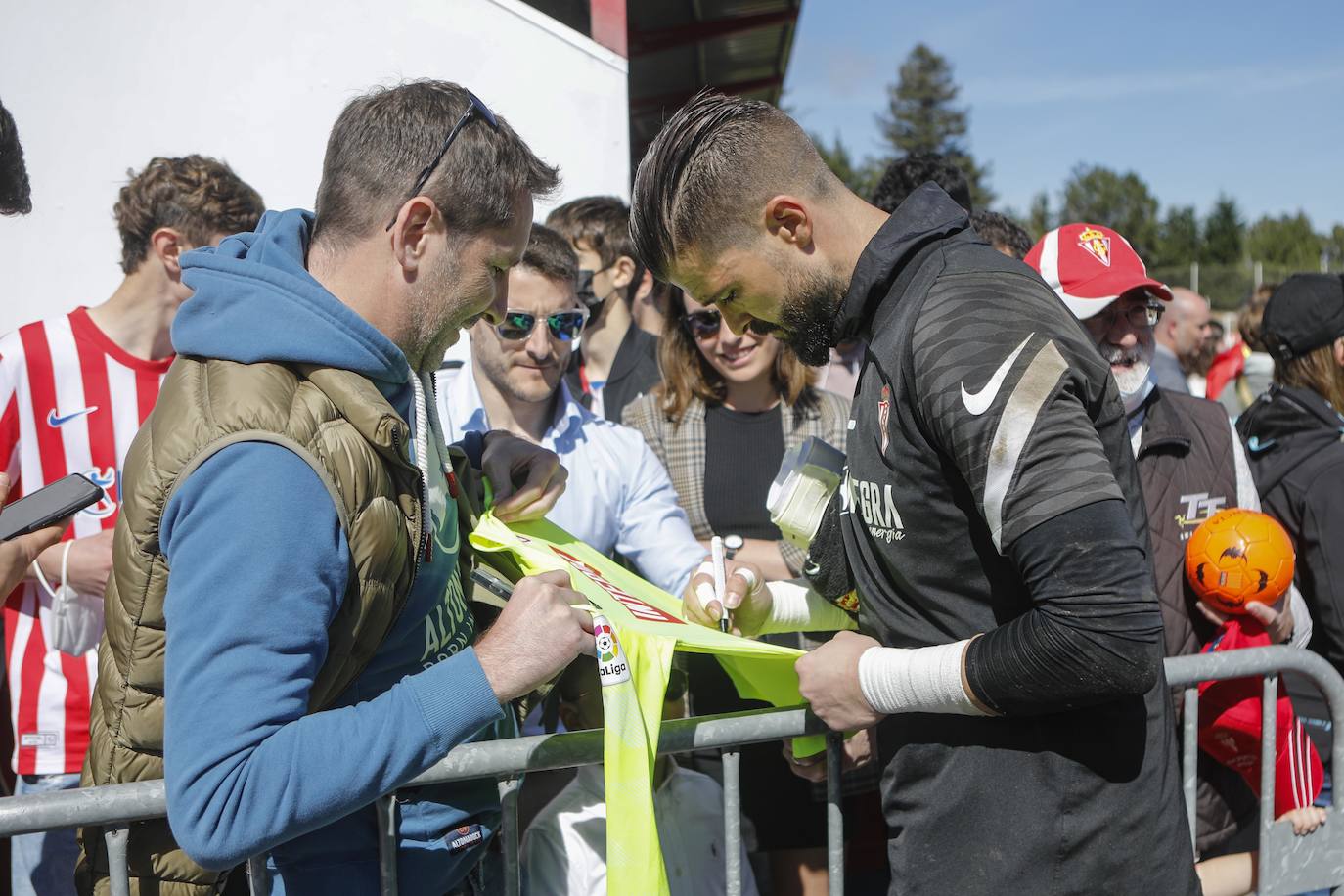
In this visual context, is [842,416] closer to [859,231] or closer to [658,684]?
[859,231]

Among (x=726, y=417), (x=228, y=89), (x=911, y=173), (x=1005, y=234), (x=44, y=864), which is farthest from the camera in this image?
(x=911, y=173)

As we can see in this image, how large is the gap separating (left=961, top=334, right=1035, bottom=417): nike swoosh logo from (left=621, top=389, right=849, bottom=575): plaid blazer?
2003 millimetres

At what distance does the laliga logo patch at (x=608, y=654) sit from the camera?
1786mm

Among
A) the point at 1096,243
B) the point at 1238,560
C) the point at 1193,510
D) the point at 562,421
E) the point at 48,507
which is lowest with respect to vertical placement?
the point at 1238,560

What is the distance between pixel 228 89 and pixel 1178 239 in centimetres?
7865

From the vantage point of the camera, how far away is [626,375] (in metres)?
4.78

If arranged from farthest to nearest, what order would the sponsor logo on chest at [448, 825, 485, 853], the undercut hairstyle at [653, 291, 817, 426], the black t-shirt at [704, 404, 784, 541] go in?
the undercut hairstyle at [653, 291, 817, 426]
the black t-shirt at [704, 404, 784, 541]
the sponsor logo on chest at [448, 825, 485, 853]

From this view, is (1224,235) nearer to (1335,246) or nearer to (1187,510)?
(1335,246)

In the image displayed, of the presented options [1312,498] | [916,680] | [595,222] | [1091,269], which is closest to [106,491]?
[916,680]

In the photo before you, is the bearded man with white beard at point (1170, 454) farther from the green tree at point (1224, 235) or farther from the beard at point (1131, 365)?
the green tree at point (1224, 235)

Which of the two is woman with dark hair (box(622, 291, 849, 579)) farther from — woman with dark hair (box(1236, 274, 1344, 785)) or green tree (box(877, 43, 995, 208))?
green tree (box(877, 43, 995, 208))

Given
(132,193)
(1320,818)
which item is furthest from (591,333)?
(1320,818)

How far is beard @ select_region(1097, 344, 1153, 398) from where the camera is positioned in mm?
2990

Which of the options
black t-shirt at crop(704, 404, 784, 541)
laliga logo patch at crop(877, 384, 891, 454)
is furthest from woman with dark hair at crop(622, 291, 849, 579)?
laliga logo patch at crop(877, 384, 891, 454)
